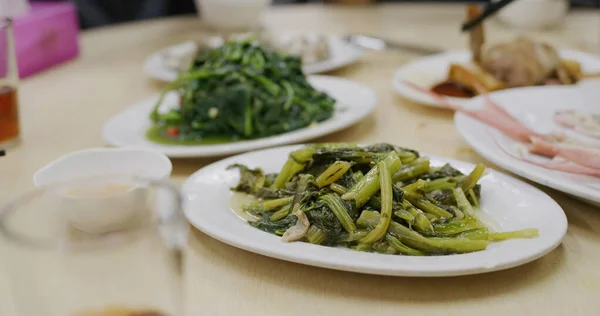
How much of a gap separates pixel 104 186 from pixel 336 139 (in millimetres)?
1223

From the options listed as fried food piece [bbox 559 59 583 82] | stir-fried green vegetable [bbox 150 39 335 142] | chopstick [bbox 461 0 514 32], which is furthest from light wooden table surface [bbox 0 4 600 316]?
fried food piece [bbox 559 59 583 82]

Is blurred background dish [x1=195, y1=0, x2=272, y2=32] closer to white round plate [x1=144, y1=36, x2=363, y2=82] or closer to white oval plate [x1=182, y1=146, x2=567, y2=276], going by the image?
white round plate [x1=144, y1=36, x2=363, y2=82]

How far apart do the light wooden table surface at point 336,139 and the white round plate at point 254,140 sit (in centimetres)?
7

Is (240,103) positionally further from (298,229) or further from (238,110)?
(298,229)

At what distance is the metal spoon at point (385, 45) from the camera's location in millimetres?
3152

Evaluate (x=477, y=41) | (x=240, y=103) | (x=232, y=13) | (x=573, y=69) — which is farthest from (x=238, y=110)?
(x=232, y=13)

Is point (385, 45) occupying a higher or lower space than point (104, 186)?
lower

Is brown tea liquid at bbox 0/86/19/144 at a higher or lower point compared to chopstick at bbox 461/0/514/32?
lower

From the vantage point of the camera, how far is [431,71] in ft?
8.84

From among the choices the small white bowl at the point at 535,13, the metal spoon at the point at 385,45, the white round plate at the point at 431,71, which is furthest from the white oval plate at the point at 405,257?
the small white bowl at the point at 535,13

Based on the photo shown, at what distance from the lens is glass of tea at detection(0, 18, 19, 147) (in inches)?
76.7

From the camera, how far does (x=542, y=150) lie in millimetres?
1593

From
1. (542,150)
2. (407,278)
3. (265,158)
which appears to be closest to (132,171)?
(265,158)

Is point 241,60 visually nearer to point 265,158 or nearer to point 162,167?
point 265,158
